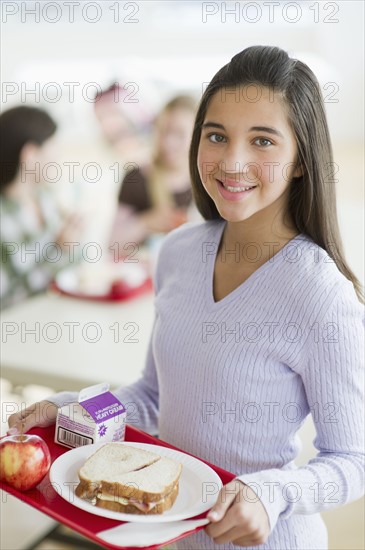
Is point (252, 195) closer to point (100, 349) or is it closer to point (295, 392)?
point (295, 392)

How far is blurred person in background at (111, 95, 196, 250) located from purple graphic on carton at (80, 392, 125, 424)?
2092 mm

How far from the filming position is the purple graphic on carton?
1133 millimetres

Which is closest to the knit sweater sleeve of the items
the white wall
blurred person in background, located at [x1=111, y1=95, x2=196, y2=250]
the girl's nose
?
the girl's nose

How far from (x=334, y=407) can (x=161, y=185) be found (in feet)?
8.25

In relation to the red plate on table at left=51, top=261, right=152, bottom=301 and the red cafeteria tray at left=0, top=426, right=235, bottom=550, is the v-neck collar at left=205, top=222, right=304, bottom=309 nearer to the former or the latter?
the red cafeteria tray at left=0, top=426, right=235, bottom=550

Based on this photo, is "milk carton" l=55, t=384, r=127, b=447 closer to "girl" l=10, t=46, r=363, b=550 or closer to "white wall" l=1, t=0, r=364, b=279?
"girl" l=10, t=46, r=363, b=550

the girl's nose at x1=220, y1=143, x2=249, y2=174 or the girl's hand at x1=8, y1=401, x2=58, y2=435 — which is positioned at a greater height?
the girl's nose at x1=220, y1=143, x2=249, y2=174

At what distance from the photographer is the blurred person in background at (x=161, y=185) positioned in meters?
3.32

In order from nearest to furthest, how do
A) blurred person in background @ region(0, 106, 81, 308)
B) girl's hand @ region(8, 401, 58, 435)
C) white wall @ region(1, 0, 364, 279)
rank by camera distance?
girl's hand @ region(8, 401, 58, 435) → blurred person in background @ region(0, 106, 81, 308) → white wall @ region(1, 0, 364, 279)

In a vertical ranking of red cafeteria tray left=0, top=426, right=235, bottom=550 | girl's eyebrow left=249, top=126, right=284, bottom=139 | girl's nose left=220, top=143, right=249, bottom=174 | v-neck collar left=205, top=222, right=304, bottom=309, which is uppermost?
girl's eyebrow left=249, top=126, right=284, bottom=139

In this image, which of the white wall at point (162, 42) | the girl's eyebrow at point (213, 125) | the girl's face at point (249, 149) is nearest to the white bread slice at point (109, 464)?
the girl's face at point (249, 149)

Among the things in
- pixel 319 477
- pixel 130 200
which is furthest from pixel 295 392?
pixel 130 200

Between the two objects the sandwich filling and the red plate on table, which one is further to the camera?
the red plate on table

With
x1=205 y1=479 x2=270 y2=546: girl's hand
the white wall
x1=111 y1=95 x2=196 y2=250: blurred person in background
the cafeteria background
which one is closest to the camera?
x1=205 y1=479 x2=270 y2=546: girl's hand
